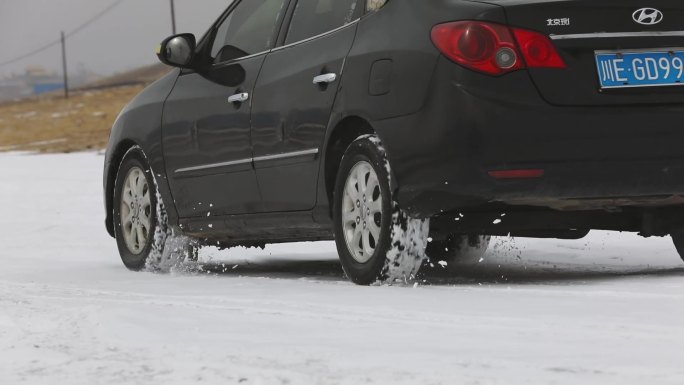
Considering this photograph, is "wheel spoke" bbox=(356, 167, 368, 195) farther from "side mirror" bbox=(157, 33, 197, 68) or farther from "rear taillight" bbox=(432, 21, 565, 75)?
"side mirror" bbox=(157, 33, 197, 68)

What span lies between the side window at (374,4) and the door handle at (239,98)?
3.51 feet

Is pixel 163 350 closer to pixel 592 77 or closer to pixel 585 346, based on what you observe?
pixel 585 346

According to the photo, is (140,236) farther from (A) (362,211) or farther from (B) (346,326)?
(B) (346,326)

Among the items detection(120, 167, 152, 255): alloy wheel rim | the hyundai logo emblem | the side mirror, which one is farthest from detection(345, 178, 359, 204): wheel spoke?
detection(120, 167, 152, 255): alloy wheel rim

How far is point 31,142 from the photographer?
42.4 metres

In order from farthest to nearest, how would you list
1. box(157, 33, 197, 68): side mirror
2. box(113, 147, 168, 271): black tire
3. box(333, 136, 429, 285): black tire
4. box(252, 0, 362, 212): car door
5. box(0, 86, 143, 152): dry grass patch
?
1. box(0, 86, 143, 152): dry grass patch
2. box(113, 147, 168, 271): black tire
3. box(157, 33, 197, 68): side mirror
4. box(252, 0, 362, 212): car door
5. box(333, 136, 429, 285): black tire

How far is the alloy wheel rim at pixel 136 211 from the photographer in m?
8.47

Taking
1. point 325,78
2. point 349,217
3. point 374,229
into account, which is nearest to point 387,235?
point 374,229

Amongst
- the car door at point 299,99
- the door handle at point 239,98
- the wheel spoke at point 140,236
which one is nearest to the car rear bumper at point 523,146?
the car door at point 299,99

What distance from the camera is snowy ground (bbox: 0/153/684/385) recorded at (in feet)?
12.4

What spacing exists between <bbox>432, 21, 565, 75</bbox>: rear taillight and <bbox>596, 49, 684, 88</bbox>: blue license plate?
0.20 m

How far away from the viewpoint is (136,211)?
8594 mm

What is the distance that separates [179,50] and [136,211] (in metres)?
1.23

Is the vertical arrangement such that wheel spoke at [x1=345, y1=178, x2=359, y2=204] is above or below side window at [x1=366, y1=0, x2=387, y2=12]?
below
